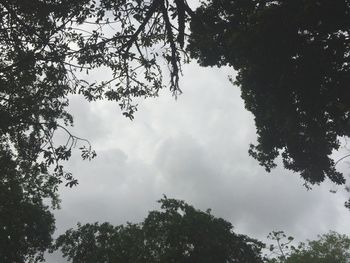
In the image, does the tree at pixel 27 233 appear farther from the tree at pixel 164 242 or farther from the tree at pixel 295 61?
the tree at pixel 295 61

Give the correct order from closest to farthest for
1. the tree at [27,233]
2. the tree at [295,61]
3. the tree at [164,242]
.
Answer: the tree at [295,61] < the tree at [27,233] < the tree at [164,242]

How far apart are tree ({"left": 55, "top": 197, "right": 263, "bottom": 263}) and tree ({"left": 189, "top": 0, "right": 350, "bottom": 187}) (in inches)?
708

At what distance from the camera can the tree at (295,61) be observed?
40.3ft

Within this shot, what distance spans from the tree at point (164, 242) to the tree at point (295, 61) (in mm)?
17981

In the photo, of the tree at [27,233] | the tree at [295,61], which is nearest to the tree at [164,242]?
the tree at [27,233]

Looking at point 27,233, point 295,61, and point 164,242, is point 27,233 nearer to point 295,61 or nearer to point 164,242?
point 164,242

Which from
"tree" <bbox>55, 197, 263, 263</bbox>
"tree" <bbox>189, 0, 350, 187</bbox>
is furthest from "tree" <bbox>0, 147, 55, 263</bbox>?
"tree" <bbox>189, 0, 350, 187</bbox>

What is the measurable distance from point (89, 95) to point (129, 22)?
2413 mm

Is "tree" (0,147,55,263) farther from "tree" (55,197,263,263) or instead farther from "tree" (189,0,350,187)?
"tree" (189,0,350,187)

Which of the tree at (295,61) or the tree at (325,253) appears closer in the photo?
the tree at (295,61)

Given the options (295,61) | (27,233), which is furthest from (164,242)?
(295,61)

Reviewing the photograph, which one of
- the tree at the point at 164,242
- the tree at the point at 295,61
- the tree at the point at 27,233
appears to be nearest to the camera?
the tree at the point at 295,61

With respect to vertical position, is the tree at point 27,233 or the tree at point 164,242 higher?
the tree at point 164,242

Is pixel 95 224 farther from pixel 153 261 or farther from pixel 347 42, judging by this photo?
pixel 347 42
